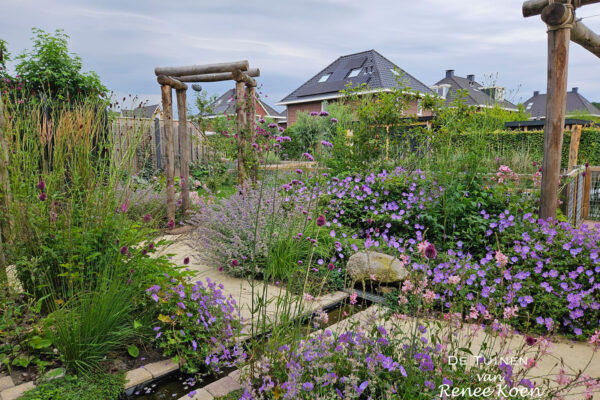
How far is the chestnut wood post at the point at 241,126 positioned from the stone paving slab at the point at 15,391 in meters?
3.64

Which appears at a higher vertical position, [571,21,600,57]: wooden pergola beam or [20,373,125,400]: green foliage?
[571,21,600,57]: wooden pergola beam

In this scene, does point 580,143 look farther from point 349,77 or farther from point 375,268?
point 349,77

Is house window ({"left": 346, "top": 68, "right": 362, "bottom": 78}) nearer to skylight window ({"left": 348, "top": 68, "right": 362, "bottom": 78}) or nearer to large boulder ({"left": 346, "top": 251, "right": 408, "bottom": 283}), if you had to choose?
skylight window ({"left": 348, "top": 68, "right": 362, "bottom": 78})

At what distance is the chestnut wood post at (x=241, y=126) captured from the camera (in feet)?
17.3

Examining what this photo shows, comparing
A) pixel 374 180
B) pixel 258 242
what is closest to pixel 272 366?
pixel 258 242

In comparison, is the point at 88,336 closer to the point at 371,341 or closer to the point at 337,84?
the point at 371,341

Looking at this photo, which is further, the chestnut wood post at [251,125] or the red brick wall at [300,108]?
the red brick wall at [300,108]

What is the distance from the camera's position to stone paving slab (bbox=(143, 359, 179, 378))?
2.06m

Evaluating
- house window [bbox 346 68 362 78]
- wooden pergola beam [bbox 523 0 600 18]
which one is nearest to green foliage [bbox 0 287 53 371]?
wooden pergola beam [bbox 523 0 600 18]

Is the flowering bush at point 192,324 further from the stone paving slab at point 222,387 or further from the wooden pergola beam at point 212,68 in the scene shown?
the wooden pergola beam at point 212,68

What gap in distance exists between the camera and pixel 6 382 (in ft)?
6.15

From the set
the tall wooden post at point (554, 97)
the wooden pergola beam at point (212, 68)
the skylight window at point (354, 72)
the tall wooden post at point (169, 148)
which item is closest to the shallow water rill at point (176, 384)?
the tall wooden post at point (554, 97)

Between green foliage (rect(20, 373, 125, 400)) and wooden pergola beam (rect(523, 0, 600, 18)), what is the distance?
434 centimetres

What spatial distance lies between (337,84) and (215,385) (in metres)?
22.0
